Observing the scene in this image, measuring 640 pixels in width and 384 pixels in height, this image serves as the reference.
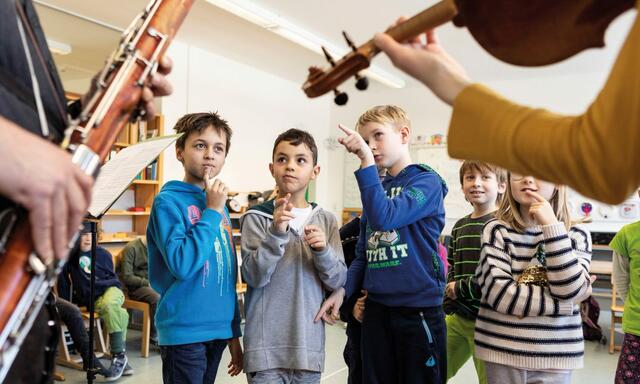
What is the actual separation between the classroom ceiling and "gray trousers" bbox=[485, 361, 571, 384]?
129 inches

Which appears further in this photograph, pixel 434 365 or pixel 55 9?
pixel 55 9

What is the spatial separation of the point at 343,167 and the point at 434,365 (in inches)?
259

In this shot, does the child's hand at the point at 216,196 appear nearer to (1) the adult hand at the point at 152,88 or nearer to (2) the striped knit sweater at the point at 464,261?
(1) the adult hand at the point at 152,88

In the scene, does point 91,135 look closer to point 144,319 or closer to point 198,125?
point 198,125

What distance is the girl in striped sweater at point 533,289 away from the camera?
1740mm

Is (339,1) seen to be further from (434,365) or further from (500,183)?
(434,365)

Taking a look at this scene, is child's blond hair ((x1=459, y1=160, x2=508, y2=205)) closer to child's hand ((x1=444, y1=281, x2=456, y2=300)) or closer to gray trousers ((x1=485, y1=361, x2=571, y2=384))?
child's hand ((x1=444, y1=281, x2=456, y2=300))

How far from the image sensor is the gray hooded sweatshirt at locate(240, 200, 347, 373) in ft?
5.93

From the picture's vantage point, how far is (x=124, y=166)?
1898 mm

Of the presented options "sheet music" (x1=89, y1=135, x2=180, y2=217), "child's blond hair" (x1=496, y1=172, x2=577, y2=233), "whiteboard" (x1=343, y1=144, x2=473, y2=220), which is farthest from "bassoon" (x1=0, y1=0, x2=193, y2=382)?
"whiteboard" (x1=343, y1=144, x2=473, y2=220)

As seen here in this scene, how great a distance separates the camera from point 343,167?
838cm

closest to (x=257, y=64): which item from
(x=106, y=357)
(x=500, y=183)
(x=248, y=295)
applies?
(x=106, y=357)

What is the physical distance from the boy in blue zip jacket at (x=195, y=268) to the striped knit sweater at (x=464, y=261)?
1.01 m

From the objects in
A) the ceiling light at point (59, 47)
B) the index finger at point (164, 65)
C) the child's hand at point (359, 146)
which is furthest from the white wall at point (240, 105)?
the index finger at point (164, 65)
